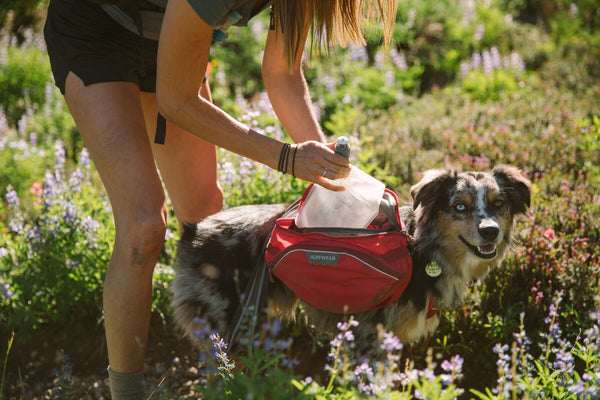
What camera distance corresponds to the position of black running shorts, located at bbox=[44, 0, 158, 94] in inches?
93.0

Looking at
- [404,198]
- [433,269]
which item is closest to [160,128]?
[433,269]

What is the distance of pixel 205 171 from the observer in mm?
3193

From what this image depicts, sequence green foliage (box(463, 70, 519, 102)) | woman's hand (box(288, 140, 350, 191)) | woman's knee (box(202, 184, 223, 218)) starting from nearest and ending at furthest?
woman's hand (box(288, 140, 350, 191)) < woman's knee (box(202, 184, 223, 218)) < green foliage (box(463, 70, 519, 102))

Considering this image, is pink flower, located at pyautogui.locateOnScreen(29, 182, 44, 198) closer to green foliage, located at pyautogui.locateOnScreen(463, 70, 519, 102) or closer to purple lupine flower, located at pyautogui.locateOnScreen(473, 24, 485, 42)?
green foliage, located at pyautogui.locateOnScreen(463, 70, 519, 102)

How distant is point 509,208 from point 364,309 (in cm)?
112

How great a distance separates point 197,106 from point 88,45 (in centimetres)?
67

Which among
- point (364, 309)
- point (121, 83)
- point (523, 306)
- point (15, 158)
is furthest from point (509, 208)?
point (15, 158)

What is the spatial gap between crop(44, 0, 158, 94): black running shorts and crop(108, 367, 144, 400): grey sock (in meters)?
1.41

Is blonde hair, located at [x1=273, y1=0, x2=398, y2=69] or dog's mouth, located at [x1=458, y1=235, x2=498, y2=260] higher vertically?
blonde hair, located at [x1=273, y1=0, x2=398, y2=69]

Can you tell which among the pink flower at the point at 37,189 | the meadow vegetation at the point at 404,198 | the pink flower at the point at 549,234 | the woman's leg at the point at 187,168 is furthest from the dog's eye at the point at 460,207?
the pink flower at the point at 37,189

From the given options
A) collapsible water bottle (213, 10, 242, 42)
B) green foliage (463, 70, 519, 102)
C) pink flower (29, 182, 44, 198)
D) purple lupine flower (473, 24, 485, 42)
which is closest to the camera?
collapsible water bottle (213, 10, 242, 42)

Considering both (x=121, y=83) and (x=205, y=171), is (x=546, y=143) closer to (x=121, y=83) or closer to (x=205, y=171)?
(x=205, y=171)

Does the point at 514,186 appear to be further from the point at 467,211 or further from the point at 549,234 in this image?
the point at 549,234

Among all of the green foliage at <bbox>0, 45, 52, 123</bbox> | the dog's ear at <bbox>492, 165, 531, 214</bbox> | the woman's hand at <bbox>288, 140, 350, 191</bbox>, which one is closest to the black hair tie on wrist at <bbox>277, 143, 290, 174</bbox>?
the woman's hand at <bbox>288, 140, 350, 191</bbox>
